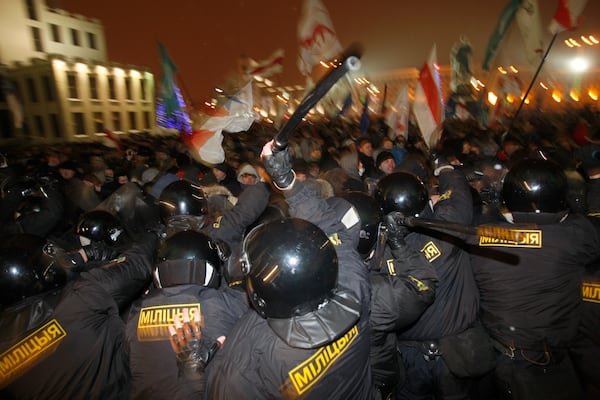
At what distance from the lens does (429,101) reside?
706cm

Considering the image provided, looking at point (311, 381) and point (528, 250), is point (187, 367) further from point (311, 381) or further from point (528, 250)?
point (528, 250)

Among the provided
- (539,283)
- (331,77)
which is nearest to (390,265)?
(539,283)

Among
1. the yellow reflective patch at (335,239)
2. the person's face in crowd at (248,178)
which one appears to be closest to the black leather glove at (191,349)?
the yellow reflective patch at (335,239)

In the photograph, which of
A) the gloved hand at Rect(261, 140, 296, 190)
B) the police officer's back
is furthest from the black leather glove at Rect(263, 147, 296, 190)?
the police officer's back

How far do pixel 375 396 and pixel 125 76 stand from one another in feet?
197

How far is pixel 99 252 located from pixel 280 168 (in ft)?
9.23

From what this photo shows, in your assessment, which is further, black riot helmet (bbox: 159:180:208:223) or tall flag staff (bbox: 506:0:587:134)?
tall flag staff (bbox: 506:0:587:134)

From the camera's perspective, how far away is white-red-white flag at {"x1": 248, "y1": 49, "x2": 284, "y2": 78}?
30.6ft

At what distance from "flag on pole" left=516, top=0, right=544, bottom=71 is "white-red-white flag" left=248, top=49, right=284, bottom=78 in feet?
18.9

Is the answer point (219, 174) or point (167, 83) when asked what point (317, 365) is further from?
point (167, 83)

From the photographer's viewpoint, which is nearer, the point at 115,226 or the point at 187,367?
the point at 187,367

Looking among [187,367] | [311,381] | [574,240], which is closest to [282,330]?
[311,381]

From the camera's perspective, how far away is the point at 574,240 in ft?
9.26

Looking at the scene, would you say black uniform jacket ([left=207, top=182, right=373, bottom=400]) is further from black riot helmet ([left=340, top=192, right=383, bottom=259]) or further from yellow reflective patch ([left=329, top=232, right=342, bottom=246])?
black riot helmet ([left=340, top=192, right=383, bottom=259])
